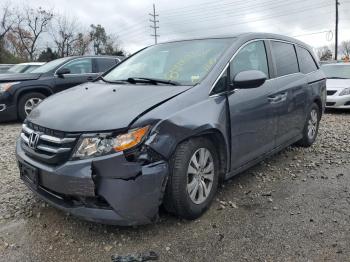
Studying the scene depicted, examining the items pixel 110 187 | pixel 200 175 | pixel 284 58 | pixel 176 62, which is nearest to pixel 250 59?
pixel 176 62

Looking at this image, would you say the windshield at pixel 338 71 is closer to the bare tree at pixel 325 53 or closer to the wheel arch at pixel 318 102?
the wheel arch at pixel 318 102

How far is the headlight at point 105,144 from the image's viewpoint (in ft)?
8.98

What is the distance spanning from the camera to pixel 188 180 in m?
3.20

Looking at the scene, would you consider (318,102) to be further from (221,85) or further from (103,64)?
(103,64)

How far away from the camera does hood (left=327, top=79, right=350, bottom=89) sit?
986 cm

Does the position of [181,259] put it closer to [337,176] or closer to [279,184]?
[279,184]

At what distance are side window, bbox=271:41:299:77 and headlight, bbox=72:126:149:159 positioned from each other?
241 centimetres

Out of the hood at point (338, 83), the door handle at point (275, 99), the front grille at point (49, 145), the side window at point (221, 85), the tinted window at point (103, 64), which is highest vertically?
the tinted window at point (103, 64)

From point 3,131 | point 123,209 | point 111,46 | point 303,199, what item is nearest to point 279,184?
point 303,199

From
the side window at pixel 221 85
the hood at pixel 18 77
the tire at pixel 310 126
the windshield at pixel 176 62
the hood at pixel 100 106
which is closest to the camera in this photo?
the hood at pixel 100 106

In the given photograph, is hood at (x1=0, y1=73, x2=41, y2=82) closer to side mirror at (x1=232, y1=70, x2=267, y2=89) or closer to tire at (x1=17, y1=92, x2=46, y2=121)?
tire at (x1=17, y1=92, x2=46, y2=121)

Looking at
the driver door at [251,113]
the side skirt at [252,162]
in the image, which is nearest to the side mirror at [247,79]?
the driver door at [251,113]

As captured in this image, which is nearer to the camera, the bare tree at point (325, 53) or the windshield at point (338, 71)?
the windshield at point (338, 71)

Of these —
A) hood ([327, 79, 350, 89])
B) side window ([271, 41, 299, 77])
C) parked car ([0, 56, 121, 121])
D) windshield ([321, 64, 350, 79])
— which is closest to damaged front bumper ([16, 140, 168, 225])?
side window ([271, 41, 299, 77])
